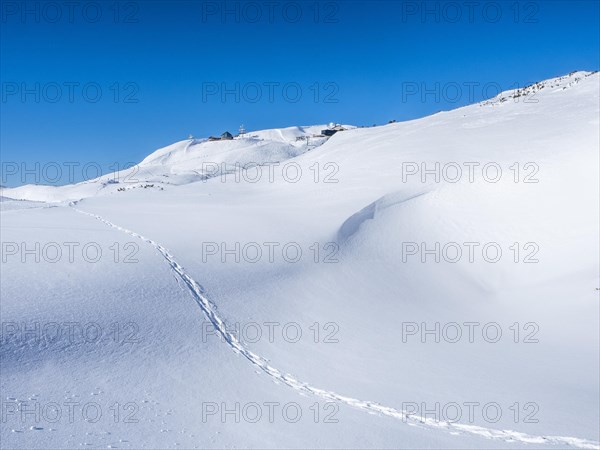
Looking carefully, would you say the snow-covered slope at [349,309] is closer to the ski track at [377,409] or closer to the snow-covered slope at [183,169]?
the ski track at [377,409]

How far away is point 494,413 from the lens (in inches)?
273

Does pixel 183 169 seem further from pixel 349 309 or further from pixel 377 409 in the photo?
pixel 377 409

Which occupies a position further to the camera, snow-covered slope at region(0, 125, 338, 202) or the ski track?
snow-covered slope at region(0, 125, 338, 202)

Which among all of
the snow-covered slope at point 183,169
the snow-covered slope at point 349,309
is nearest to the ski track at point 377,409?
the snow-covered slope at point 349,309

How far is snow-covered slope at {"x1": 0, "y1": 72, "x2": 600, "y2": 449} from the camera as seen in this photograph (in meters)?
→ 6.33

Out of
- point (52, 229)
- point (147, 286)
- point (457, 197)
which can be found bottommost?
point (147, 286)

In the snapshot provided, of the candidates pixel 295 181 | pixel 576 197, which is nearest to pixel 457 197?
pixel 576 197

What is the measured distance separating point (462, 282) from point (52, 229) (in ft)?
38.9

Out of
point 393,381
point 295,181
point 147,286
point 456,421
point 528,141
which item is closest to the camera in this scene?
point 456,421

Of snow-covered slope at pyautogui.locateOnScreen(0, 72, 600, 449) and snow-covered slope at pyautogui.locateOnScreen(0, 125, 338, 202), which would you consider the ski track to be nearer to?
snow-covered slope at pyautogui.locateOnScreen(0, 72, 600, 449)

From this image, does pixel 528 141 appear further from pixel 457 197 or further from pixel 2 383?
pixel 2 383

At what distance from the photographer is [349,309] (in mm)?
10906

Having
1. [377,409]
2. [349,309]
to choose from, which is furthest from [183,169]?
[377,409]

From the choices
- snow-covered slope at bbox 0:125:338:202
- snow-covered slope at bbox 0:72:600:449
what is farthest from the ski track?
snow-covered slope at bbox 0:125:338:202
